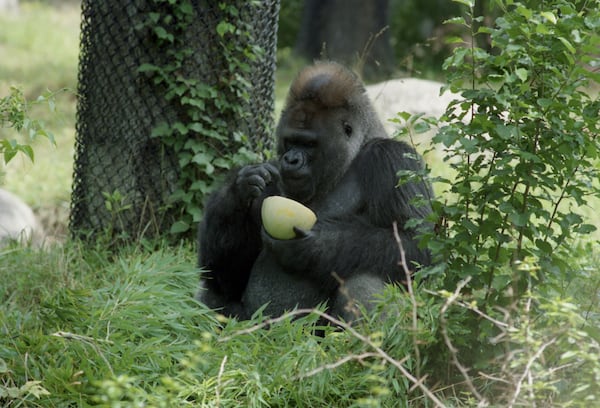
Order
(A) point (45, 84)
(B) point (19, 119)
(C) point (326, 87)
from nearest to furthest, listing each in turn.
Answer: (B) point (19, 119)
(C) point (326, 87)
(A) point (45, 84)

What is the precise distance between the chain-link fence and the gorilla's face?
4.75 feet

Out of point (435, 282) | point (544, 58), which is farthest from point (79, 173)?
point (544, 58)

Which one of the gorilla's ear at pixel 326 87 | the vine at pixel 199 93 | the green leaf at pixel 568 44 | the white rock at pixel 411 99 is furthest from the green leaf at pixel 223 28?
the white rock at pixel 411 99

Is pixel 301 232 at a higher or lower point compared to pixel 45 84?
higher

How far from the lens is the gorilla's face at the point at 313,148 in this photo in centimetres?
405

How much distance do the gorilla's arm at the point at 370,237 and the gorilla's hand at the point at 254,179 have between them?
0.22m

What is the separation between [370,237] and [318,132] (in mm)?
548

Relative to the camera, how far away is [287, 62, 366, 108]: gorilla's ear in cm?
412

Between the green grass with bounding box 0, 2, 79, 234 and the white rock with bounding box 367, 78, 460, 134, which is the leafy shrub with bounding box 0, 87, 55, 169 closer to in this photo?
the green grass with bounding box 0, 2, 79, 234

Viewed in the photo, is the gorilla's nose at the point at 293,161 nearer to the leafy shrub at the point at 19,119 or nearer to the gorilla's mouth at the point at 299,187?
the gorilla's mouth at the point at 299,187

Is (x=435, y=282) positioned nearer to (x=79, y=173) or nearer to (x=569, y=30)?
(x=569, y=30)

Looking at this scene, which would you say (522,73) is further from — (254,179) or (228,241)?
(228,241)

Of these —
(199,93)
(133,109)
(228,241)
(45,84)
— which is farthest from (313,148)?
(45,84)

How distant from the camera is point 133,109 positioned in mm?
5496
